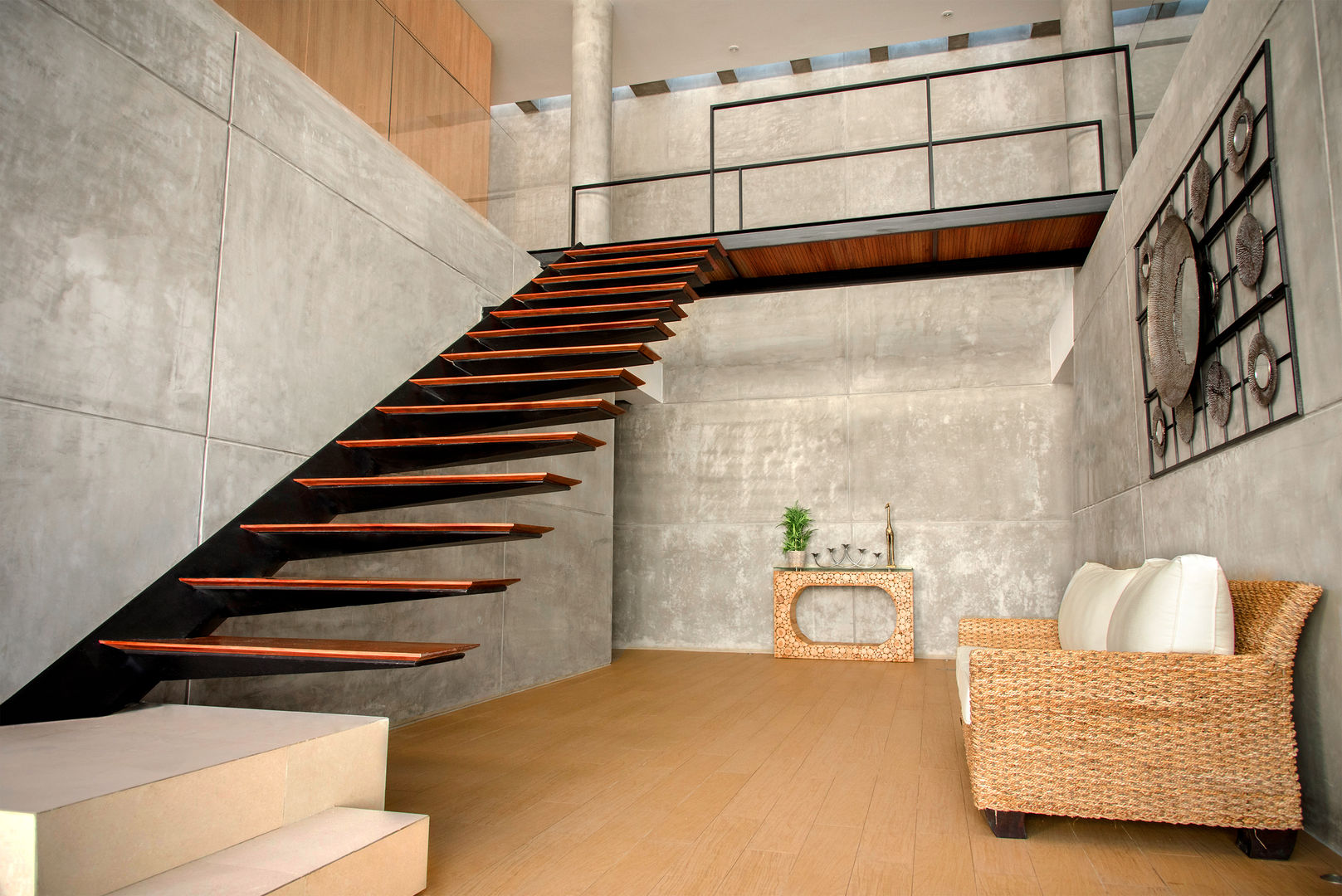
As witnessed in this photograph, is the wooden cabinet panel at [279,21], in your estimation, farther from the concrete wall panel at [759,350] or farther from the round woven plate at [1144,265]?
the concrete wall panel at [759,350]

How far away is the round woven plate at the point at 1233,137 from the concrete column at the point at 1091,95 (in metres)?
3.30

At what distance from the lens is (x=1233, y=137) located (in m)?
2.49

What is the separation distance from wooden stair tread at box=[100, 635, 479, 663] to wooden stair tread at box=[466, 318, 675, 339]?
6.15 feet

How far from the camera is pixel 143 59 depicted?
2.55 m

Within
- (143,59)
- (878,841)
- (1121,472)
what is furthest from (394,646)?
(1121,472)

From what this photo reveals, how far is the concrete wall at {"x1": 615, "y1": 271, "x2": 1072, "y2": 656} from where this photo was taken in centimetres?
639

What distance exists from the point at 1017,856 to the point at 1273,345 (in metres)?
1.52

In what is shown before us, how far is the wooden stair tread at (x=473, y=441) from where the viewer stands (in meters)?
2.52

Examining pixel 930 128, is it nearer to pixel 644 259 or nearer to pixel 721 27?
pixel 644 259

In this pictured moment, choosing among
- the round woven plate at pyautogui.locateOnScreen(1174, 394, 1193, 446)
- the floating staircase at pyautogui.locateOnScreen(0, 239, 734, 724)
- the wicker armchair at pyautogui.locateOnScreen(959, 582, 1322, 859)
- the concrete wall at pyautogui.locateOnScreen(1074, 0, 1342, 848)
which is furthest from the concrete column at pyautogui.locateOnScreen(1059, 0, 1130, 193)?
the wicker armchair at pyautogui.locateOnScreen(959, 582, 1322, 859)

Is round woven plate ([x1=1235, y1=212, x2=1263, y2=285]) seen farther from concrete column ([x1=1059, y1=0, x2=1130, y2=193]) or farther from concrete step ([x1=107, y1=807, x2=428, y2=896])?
concrete column ([x1=1059, y1=0, x2=1130, y2=193])

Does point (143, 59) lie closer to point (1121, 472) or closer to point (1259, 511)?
point (1259, 511)

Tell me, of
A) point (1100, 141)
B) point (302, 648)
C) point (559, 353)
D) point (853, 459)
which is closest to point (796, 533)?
point (853, 459)

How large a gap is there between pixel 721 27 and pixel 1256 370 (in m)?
5.84
